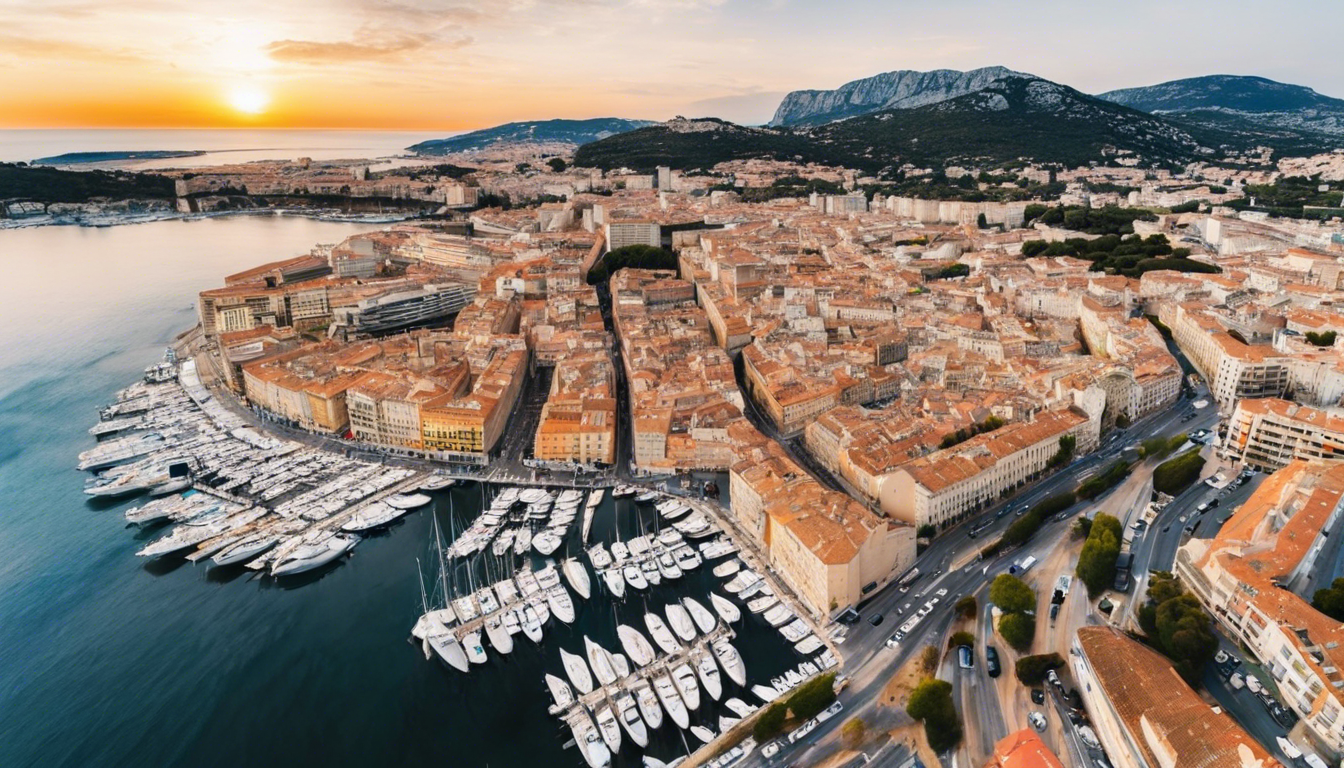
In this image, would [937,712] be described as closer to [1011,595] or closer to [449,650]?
[1011,595]

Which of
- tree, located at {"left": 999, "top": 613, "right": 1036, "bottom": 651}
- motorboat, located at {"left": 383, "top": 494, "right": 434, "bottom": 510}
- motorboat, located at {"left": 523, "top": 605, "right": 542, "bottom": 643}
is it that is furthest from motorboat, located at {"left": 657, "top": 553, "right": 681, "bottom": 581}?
motorboat, located at {"left": 383, "top": 494, "right": 434, "bottom": 510}

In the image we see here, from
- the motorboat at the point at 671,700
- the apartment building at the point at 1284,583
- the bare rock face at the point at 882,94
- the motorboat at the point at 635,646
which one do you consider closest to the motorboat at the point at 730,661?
the motorboat at the point at 671,700

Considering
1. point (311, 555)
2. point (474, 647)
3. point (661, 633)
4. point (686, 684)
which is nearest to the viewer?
point (686, 684)

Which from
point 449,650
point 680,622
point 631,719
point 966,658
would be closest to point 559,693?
point 631,719

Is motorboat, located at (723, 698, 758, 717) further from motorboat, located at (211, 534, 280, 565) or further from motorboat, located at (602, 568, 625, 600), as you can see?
motorboat, located at (211, 534, 280, 565)

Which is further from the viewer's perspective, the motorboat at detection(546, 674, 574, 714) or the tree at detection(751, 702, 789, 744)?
the motorboat at detection(546, 674, 574, 714)

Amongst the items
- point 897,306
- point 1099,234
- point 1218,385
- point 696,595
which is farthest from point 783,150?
point 696,595
